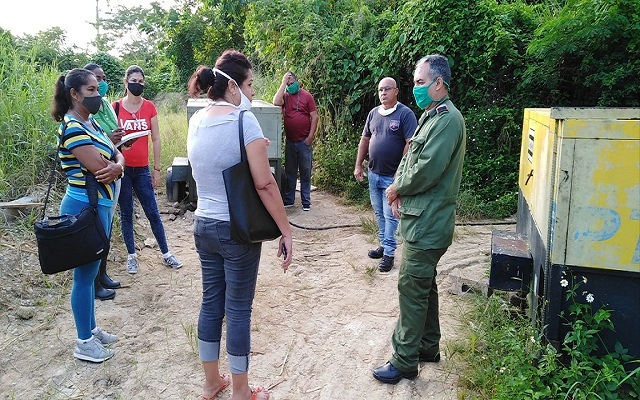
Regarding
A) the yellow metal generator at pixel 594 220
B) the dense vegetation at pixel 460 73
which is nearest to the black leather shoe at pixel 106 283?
the dense vegetation at pixel 460 73

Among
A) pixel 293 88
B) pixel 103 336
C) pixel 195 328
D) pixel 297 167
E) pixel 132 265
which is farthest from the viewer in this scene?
pixel 297 167

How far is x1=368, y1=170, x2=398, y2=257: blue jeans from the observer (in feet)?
17.2

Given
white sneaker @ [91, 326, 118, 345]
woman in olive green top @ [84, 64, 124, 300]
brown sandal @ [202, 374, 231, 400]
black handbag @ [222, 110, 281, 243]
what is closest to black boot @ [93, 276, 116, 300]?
woman in olive green top @ [84, 64, 124, 300]

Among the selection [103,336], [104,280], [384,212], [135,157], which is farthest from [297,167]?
[103,336]

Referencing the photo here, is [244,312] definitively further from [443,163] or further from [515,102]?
[515,102]

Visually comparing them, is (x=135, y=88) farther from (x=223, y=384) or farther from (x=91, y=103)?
(x=223, y=384)

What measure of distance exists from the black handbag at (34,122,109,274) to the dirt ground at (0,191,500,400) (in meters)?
0.76

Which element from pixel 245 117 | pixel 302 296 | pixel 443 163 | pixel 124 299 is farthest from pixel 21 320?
pixel 443 163

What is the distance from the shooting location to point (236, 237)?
2660 millimetres

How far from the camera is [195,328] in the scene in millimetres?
3963

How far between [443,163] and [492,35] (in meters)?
5.78

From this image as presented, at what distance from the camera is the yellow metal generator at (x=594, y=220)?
2.56 meters

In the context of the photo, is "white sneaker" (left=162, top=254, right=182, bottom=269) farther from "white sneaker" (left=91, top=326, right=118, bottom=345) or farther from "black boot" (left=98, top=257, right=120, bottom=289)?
"white sneaker" (left=91, top=326, right=118, bottom=345)

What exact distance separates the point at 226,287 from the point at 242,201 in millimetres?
511
